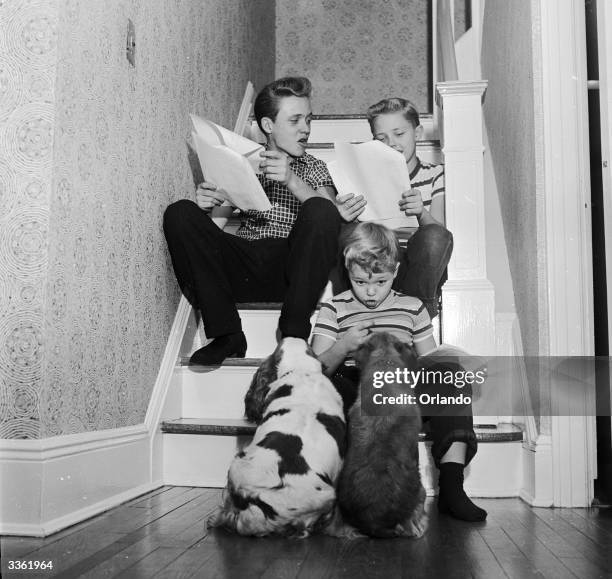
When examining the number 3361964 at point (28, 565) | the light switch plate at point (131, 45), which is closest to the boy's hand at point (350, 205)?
the light switch plate at point (131, 45)

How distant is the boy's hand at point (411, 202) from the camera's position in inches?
81.3

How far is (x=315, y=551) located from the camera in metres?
1.32

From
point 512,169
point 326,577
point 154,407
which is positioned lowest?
point 326,577

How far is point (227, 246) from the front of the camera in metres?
2.23

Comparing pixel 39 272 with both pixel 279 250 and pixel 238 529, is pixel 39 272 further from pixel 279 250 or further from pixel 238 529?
pixel 279 250

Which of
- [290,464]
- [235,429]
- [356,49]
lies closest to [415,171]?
[235,429]

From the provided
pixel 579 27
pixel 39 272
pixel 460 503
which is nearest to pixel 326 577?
pixel 460 503

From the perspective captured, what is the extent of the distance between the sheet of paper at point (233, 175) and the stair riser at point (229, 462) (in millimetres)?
718

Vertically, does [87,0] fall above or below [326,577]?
above

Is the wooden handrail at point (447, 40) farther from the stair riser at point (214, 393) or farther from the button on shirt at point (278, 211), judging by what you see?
the stair riser at point (214, 393)

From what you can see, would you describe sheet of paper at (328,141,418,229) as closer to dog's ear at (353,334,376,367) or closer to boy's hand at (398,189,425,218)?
boy's hand at (398,189,425,218)

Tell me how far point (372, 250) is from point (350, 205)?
0.31 m

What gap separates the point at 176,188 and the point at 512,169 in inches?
45.4

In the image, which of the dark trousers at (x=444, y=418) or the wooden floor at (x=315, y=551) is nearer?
the wooden floor at (x=315, y=551)
